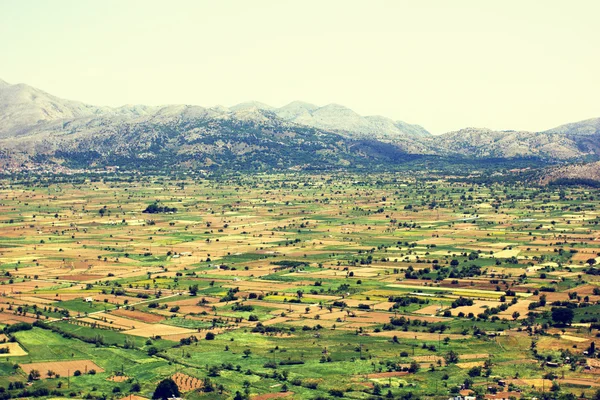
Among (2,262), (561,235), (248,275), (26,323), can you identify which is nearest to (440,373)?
(26,323)

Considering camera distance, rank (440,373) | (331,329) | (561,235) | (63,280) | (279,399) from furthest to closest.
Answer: (561,235), (63,280), (331,329), (440,373), (279,399)

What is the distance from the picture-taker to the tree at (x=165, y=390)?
249 feet

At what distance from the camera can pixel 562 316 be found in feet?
334

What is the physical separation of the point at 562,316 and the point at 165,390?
4799 cm

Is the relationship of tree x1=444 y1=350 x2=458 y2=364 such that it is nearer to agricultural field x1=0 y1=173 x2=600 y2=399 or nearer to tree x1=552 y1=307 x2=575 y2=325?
agricultural field x1=0 y1=173 x2=600 y2=399

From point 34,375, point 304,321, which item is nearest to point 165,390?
point 34,375

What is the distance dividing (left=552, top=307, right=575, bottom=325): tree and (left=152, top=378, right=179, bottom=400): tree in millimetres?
46023

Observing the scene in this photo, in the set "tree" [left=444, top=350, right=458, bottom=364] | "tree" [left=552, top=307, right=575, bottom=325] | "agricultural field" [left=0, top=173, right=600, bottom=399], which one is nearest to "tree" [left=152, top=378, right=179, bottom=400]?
"agricultural field" [left=0, top=173, right=600, bottom=399]

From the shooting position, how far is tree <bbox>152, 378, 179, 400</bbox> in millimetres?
76000

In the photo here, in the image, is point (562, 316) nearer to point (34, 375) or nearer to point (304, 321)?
point (304, 321)

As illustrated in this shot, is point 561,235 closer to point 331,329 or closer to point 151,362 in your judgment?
point 331,329

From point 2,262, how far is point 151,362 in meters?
78.1

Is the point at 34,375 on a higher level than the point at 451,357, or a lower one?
lower

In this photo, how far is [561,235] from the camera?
185000mm
